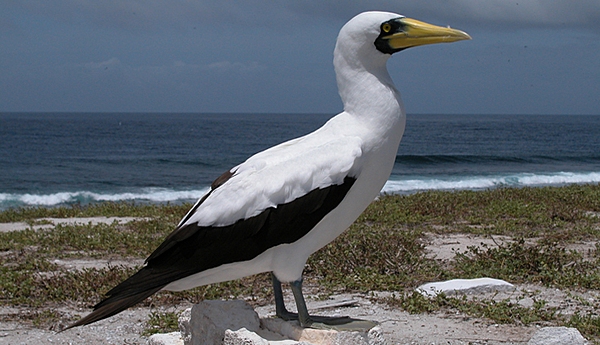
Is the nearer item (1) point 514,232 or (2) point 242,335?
(2) point 242,335

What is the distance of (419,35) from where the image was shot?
372 cm

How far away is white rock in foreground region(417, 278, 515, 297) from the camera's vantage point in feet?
19.9

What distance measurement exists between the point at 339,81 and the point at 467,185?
21.7 m

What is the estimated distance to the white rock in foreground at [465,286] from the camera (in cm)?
605

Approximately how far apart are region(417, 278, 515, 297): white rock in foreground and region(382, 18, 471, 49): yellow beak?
9.24 ft

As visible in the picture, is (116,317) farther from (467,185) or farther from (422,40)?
(467,185)

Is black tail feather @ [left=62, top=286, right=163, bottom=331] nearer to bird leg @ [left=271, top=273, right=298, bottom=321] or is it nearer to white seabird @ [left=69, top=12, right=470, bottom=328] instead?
white seabird @ [left=69, top=12, right=470, bottom=328]

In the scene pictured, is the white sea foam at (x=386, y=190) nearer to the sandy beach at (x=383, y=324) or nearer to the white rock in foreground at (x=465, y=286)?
the white rock in foreground at (x=465, y=286)

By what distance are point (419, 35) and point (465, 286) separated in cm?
307

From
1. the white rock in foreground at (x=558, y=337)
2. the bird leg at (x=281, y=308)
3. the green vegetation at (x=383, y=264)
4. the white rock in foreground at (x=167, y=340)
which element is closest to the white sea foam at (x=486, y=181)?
the green vegetation at (x=383, y=264)

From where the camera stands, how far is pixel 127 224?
10062mm

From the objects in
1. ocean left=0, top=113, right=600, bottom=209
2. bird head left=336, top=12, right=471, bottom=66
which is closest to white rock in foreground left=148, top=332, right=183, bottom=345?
bird head left=336, top=12, right=471, bottom=66

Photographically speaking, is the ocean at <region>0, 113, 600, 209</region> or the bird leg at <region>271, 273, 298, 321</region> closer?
the bird leg at <region>271, 273, 298, 321</region>

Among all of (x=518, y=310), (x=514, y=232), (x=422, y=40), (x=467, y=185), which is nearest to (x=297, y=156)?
(x=422, y=40)
